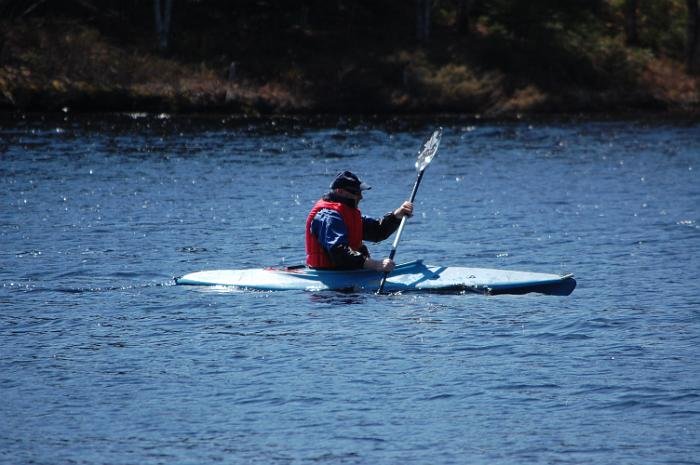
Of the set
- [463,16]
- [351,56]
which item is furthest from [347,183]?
[463,16]

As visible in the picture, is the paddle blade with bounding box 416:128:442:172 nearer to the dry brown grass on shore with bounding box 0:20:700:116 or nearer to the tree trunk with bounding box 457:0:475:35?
the dry brown grass on shore with bounding box 0:20:700:116

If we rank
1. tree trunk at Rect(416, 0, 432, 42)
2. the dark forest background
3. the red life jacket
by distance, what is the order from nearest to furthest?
the red life jacket → the dark forest background → tree trunk at Rect(416, 0, 432, 42)

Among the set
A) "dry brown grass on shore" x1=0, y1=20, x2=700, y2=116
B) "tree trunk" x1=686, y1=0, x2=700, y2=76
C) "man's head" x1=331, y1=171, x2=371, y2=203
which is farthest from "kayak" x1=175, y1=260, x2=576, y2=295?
"tree trunk" x1=686, y1=0, x2=700, y2=76

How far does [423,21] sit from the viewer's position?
50.5 m

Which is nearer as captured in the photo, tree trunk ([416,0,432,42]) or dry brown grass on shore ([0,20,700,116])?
dry brown grass on shore ([0,20,700,116])

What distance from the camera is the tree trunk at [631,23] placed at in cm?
5281

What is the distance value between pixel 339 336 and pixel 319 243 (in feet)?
7.58

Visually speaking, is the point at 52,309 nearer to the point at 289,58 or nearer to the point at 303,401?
the point at 303,401

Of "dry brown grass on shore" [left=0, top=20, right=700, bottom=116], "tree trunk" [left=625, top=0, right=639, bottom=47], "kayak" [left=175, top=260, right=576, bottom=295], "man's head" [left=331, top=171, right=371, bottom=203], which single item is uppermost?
"man's head" [left=331, top=171, right=371, bottom=203]

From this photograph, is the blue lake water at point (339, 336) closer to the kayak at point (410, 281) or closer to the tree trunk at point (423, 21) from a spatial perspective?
the kayak at point (410, 281)

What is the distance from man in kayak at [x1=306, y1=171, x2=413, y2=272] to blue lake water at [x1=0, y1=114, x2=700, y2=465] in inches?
16.9

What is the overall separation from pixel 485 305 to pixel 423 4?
3729cm

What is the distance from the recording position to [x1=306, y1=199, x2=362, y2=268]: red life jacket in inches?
571

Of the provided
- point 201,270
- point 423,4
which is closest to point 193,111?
point 423,4
